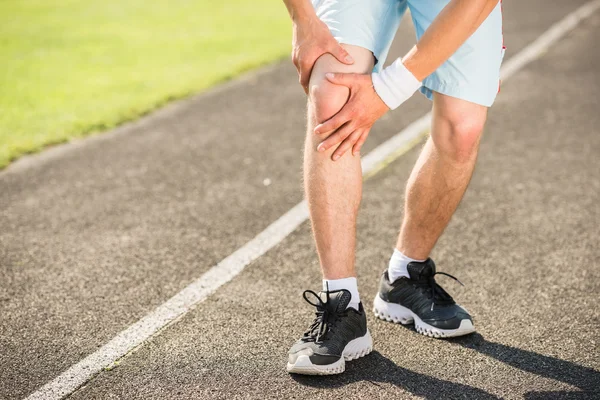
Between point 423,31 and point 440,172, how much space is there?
61cm

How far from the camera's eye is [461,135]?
291cm

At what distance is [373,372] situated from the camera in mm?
2760

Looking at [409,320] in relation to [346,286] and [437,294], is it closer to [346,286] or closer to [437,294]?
[437,294]

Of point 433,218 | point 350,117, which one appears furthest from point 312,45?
point 433,218

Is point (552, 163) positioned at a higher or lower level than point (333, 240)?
lower

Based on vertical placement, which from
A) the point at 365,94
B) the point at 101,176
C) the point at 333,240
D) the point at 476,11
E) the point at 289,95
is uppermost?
the point at 476,11

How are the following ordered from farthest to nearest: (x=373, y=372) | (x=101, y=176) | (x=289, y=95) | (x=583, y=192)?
(x=289, y=95) → (x=101, y=176) → (x=583, y=192) → (x=373, y=372)

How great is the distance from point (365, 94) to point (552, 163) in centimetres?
291

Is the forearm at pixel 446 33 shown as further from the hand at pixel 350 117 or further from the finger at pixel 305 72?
the finger at pixel 305 72

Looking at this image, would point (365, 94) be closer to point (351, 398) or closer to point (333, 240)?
point (333, 240)

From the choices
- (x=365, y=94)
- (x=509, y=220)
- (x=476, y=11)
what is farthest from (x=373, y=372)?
(x=509, y=220)

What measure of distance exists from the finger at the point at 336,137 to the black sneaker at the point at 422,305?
748 mm

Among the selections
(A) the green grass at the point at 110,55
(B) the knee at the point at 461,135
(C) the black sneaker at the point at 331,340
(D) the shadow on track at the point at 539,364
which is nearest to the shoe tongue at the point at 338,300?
(C) the black sneaker at the point at 331,340

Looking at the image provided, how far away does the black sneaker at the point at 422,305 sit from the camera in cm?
298
